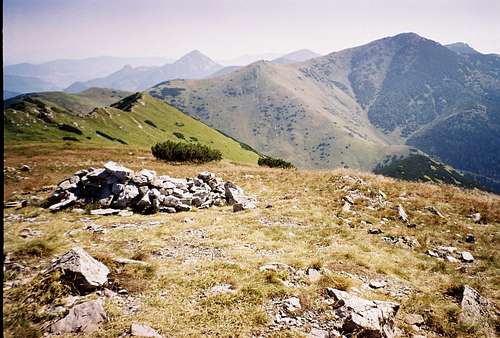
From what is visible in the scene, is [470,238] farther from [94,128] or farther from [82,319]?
[94,128]

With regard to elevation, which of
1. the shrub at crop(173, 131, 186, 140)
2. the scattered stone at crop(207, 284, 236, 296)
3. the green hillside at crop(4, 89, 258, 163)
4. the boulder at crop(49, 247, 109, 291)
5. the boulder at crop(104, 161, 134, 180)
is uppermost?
the boulder at crop(104, 161, 134, 180)

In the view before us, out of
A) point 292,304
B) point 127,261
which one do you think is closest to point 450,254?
point 292,304

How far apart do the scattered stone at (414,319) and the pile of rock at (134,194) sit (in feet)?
48.4

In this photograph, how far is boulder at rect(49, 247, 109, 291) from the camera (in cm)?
1198

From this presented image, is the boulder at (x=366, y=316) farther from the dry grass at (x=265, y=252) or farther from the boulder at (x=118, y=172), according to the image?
the boulder at (x=118, y=172)

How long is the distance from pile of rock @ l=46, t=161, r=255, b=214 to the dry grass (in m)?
1.45

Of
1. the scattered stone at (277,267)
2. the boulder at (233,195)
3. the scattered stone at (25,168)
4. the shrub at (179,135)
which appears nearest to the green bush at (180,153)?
the scattered stone at (25,168)

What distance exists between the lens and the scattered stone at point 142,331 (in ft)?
32.4

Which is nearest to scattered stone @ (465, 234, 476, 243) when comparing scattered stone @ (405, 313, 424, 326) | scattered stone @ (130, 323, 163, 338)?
scattered stone @ (405, 313, 424, 326)

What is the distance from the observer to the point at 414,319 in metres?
11.6

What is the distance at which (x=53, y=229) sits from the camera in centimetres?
1955

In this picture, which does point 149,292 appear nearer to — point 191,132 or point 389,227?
point 389,227

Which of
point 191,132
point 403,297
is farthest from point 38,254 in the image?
point 191,132

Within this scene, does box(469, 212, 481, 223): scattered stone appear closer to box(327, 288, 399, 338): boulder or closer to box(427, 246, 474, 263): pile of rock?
box(427, 246, 474, 263): pile of rock
